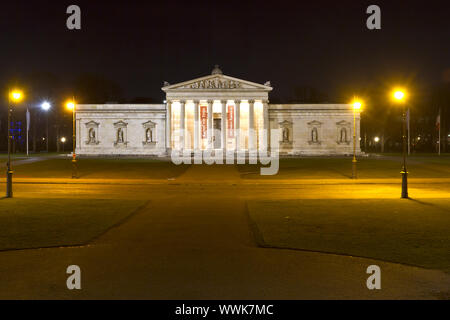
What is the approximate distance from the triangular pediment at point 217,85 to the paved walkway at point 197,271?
76.5m

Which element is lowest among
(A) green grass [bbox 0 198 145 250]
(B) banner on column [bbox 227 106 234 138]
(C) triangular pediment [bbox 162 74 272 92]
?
(A) green grass [bbox 0 198 145 250]

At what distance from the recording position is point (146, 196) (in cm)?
2777

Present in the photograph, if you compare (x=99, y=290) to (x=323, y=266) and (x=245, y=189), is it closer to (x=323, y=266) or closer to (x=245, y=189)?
(x=323, y=266)

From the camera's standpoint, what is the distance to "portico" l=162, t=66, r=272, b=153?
91750 mm

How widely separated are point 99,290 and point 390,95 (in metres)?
112

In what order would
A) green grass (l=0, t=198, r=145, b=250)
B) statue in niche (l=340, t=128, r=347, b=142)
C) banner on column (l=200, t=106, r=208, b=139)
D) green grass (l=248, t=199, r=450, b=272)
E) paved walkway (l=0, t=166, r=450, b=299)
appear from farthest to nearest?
statue in niche (l=340, t=128, r=347, b=142)
banner on column (l=200, t=106, r=208, b=139)
green grass (l=0, t=198, r=145, b=250)
green grass (l=248, t=199, r=450, b=272)
paved walkway (l=0, t=166, r=450, b=299)

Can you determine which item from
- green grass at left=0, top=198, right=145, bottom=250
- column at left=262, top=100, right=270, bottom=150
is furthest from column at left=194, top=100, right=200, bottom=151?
green grass at left=0, top=198, right=145, bottom=250

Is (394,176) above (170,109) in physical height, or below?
below

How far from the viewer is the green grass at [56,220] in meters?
14.7

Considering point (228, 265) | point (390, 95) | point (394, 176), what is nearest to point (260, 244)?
point (228, 265)

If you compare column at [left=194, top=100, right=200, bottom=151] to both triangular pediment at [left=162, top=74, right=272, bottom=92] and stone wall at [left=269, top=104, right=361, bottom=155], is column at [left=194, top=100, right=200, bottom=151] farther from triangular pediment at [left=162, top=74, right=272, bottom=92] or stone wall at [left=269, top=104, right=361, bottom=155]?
stone wall at [left=269, top=104, right=361, bottom=155]

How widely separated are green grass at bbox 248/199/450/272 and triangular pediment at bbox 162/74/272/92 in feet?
227

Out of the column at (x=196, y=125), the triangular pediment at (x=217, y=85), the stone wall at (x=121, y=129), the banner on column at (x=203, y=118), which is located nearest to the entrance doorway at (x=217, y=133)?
the banner on column at (x=203, y=118)

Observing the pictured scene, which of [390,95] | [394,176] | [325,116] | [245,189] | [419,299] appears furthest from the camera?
[390,95]
